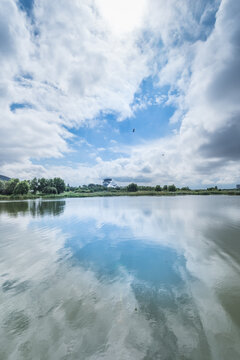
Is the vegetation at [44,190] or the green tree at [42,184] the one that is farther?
the green tree at [42,184]

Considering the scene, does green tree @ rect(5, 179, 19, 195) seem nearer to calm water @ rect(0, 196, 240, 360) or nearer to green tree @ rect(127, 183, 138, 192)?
green tree @ rect(127, 183, 138, 192)

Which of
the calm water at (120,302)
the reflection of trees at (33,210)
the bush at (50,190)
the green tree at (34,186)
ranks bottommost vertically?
the reflection of trees at (33,210)

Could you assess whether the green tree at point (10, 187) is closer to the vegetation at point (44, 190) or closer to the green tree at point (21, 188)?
the vegetation at point (44, 190)

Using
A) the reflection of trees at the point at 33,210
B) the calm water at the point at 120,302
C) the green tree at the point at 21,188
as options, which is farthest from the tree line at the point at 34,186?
the calm water at the point at 120,302

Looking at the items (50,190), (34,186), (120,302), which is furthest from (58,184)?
(120,302)

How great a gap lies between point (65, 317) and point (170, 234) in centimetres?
1157

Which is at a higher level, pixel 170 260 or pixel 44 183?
pixel 44 183

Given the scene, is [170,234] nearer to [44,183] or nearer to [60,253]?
[60,253]

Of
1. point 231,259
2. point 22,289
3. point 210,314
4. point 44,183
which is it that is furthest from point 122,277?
point 44,183

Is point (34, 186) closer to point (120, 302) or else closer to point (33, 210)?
point (33, 210)

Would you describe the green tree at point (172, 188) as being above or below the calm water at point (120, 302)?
above

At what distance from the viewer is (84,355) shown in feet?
11.7

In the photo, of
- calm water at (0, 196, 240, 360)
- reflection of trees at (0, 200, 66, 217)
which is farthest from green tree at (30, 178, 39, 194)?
calm water at (0, 196, 240, 360)

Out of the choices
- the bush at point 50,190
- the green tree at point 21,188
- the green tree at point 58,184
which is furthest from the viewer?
the green tree at point 58,184
